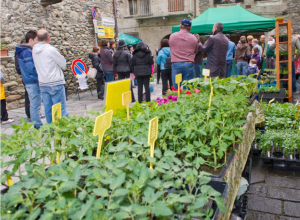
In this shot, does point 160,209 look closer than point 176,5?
Yes

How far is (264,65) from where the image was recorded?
873 centimetres

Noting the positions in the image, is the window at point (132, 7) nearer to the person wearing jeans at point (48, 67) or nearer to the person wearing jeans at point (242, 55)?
the person wearing jeans at point (242, 55)

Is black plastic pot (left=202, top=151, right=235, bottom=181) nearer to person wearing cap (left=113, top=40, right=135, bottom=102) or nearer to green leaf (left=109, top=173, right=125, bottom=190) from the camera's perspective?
green leaf (left=109, top=173, right=125, bottom=190)

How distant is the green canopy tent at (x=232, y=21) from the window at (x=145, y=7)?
32.8 ft

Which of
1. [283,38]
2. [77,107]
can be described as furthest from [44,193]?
[283,38]

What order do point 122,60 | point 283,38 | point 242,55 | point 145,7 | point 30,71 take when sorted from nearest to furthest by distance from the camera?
point 30,71 → point 283,38 → point 122,60 → point 242,55 → point 145,7

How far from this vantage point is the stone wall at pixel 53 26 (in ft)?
21.6

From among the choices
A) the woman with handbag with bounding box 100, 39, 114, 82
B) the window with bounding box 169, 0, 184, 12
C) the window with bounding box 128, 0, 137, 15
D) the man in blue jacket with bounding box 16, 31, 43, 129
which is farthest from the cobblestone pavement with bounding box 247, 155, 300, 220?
the window with bounding box 128, 0, 137, 15

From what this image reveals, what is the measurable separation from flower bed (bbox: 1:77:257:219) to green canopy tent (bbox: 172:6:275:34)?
5.89 meters

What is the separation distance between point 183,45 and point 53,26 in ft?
16.7

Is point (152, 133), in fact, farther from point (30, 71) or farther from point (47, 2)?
point (47, 2)

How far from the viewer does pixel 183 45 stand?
457cm

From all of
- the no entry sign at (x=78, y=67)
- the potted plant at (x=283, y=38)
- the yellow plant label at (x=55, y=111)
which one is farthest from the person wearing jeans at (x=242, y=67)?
the yellow plant label at (x=55, y=111)

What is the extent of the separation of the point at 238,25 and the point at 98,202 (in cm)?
736
